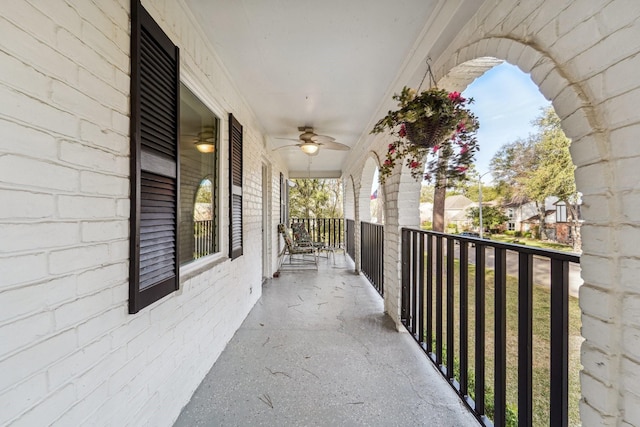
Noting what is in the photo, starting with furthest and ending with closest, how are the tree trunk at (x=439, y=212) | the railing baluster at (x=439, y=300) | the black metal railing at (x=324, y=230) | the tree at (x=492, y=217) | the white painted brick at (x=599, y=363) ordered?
the black metal railing at (x=324, y=230) → the tree at (x=492, y=217) → the tree trunk at (x=439, y=212) → the railing baluster at (x=439, y=300) → the white painted brick at (x=599, y=363)

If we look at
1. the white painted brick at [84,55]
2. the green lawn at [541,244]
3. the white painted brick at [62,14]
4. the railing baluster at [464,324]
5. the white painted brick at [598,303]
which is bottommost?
the railing baluster at [464,324]

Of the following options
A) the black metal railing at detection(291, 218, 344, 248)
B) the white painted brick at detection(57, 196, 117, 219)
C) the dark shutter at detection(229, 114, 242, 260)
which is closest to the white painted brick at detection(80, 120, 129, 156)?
the white painted brick at detection(57, 196, 117, 219)

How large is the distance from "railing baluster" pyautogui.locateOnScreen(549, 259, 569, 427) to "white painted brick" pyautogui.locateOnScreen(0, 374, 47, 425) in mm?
1833

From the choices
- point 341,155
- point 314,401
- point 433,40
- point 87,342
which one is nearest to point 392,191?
point 433,40

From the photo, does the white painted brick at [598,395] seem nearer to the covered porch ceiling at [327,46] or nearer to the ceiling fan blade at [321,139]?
the covered porch ceiling at [327,46]

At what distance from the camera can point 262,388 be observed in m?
1.96

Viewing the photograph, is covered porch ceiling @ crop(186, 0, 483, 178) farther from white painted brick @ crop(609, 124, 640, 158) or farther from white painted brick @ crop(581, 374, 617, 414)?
white painted brick @ crop(581, 374, 617, 414)

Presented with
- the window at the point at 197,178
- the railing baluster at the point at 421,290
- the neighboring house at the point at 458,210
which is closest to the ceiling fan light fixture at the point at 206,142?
the window at the point at 197,178

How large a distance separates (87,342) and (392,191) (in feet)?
9.09

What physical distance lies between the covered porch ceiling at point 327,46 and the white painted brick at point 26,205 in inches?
59.5

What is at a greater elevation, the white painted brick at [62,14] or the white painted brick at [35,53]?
the white painted brick at [62,14]

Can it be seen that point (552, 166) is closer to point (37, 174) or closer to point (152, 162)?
Result: point (152, 162)

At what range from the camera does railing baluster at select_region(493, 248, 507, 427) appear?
1.44 metres

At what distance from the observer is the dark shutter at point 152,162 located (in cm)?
127
